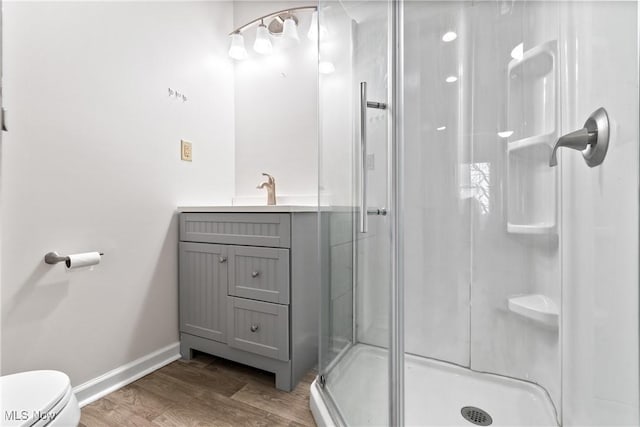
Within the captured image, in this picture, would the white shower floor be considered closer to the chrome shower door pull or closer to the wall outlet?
the chrome shower door pull

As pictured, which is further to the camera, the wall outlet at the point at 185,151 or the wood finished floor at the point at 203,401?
the wall outlet at the point at 185,151

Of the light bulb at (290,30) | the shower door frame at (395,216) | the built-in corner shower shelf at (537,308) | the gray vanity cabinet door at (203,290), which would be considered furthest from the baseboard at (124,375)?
the light bulb at (290,30)

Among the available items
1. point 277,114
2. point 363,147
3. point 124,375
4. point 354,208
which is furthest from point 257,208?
point 124,375

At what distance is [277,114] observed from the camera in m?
2.12

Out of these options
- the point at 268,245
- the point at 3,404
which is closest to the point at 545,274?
the point at 268,245

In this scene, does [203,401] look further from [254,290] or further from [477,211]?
[477,211]

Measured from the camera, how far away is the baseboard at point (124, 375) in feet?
4.39

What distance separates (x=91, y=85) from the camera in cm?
138

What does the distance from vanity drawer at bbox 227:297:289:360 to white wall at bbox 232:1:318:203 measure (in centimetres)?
77

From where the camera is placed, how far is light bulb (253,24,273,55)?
2035 millimetres

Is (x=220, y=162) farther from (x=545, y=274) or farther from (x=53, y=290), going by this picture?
(x=545, y=274)

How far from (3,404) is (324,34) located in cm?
172

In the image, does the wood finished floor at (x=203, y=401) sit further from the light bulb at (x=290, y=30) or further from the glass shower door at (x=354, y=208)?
the light bulb at (x=290, y=30)

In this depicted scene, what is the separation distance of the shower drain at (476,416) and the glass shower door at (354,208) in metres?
0.45
